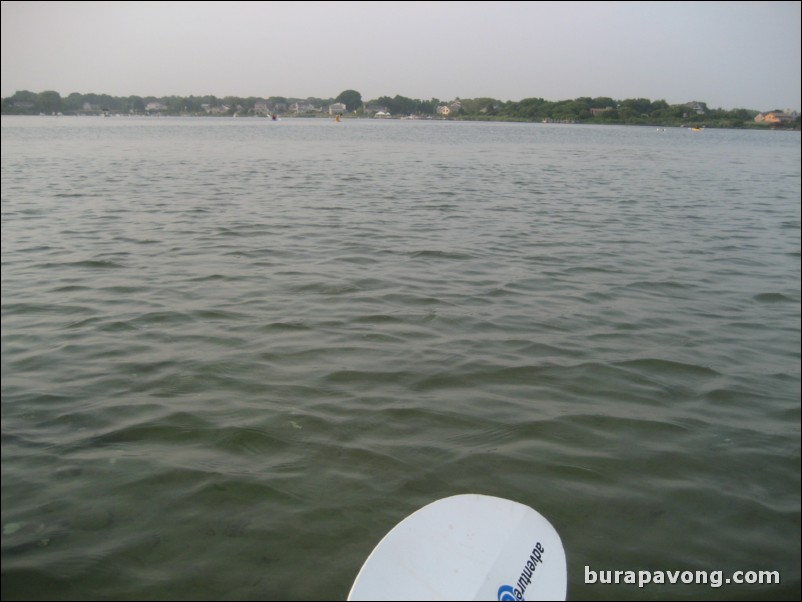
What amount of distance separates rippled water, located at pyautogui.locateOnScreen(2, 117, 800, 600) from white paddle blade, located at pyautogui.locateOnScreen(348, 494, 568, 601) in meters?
0.43

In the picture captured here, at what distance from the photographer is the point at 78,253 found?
954 centimetres

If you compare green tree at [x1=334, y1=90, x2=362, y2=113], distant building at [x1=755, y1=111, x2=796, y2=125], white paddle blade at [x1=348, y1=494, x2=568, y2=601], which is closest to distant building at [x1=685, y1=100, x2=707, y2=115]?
distant building at [x1=755, y1=111, x2=796, y2=125]

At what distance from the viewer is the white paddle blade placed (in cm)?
244

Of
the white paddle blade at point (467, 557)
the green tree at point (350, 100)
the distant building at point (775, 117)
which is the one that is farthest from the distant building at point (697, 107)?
the white paddle blade at point (467, 557)

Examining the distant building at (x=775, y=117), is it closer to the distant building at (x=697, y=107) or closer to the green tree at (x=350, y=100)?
the distant building at (x=697, y=107)

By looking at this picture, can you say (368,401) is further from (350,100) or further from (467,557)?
(350,100)

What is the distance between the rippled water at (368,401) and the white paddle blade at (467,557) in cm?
43

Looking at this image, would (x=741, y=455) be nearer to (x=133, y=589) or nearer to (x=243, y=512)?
(x=243, y=512)

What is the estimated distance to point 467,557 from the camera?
2607 millimetres

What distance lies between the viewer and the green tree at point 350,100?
7072 inches

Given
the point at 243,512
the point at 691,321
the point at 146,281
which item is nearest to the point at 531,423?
the point at 243,512

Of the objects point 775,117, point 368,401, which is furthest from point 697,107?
point 368,401

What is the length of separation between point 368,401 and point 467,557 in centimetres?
228

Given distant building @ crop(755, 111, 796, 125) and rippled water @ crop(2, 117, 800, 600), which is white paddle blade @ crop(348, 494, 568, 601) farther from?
distant building @ crop(755, 111, 796, 125)
